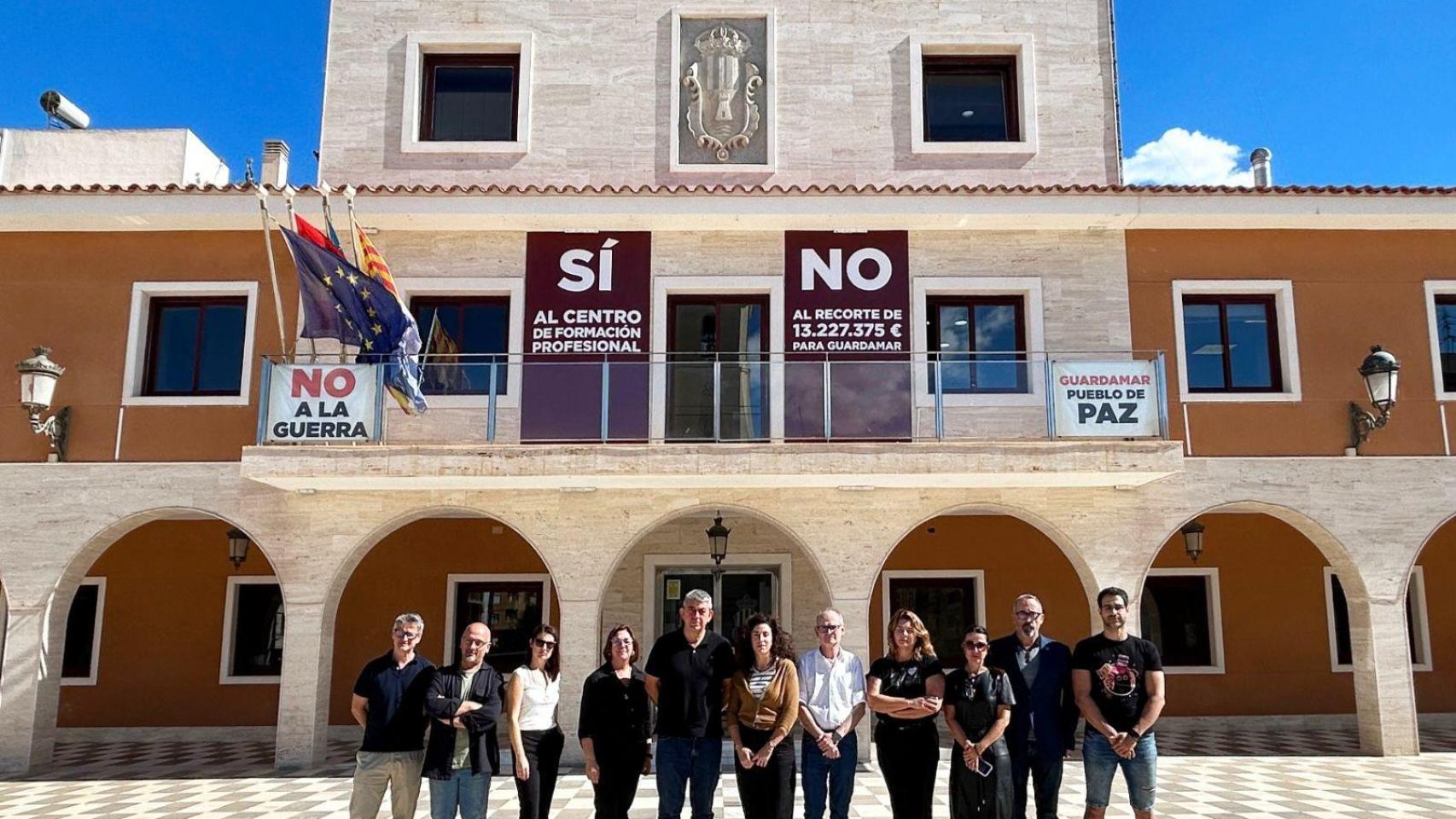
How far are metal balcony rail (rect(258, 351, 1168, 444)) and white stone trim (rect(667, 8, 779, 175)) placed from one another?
10.1 ft

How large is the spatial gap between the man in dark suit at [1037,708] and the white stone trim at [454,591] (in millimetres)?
8398

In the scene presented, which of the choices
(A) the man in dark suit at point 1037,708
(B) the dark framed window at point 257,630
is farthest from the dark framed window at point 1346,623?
(B) the dark framed window at point 257,630

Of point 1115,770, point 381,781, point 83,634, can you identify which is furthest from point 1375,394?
point 83,634

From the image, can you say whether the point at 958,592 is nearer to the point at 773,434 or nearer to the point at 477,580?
the point at 773,434

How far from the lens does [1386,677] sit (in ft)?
35.8

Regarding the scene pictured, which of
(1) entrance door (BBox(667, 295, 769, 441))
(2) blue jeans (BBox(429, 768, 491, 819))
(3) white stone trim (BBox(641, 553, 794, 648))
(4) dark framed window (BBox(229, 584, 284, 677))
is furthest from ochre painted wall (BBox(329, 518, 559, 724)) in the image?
(2) blue jeans (BBox(429, 768, 491, 819))

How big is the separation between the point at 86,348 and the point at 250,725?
5185mm

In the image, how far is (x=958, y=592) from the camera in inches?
537

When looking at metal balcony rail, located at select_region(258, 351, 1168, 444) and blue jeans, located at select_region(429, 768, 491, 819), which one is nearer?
blue jeans, located at select_region(429, 768, 491, 819)

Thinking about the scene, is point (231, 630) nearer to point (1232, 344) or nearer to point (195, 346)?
point (195, 346)

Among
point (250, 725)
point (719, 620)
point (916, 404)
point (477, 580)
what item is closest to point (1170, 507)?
point (916, 404)

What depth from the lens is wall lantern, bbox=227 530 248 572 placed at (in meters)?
13.0

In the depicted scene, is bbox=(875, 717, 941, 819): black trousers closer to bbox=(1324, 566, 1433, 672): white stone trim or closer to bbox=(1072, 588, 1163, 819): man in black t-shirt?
bbox=(1072, 588, 1163, 819): man in black t-shirt

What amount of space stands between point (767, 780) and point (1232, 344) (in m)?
8.63
